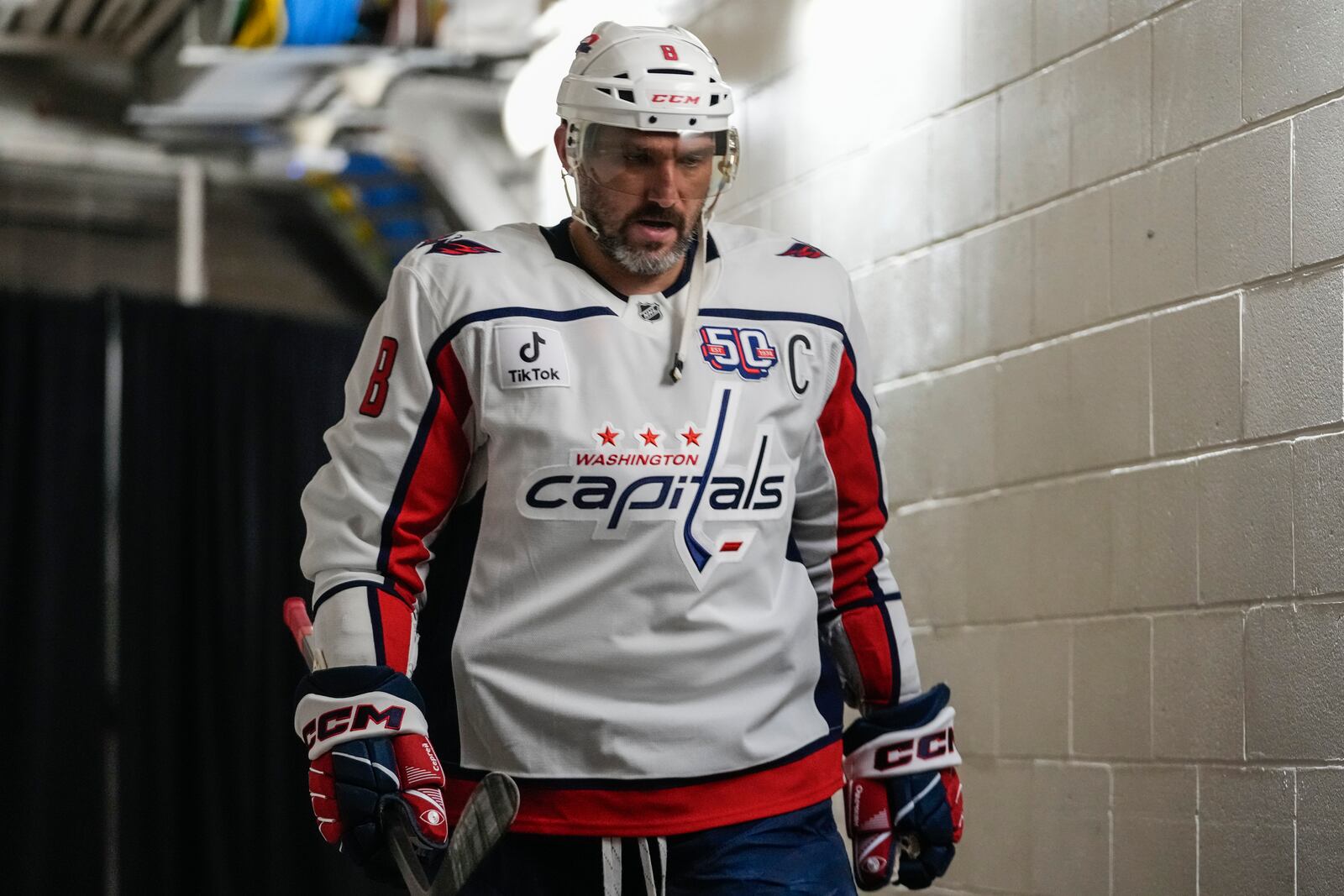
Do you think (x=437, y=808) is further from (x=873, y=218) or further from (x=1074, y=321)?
(x=873, y=218)

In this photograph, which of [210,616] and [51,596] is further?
[210,616]

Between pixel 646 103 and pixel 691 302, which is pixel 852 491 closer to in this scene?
pixel 691 302

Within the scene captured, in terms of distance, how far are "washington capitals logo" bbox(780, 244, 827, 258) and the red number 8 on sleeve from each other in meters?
0.53

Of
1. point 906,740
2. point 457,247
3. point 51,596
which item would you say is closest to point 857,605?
point 906,740

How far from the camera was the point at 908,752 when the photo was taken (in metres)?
2.05

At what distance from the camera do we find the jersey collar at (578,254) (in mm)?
2004

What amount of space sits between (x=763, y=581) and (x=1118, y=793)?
90cm

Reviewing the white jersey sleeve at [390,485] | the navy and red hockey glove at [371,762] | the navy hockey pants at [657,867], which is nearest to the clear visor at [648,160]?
the white jersey sleeve at [390,485]

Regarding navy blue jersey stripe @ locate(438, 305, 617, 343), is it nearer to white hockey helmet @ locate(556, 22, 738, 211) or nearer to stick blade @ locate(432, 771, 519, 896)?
white hockey helmet @ locate(556, 22, 738, 211)

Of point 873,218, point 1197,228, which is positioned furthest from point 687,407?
point 873,218

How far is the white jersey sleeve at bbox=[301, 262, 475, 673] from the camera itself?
186 cm

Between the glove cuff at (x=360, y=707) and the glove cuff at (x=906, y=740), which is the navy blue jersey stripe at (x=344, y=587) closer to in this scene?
the glove cuff at (x=360, y=707)

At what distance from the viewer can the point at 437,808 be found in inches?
71.8

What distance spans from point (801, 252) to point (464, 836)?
2.90 feet
